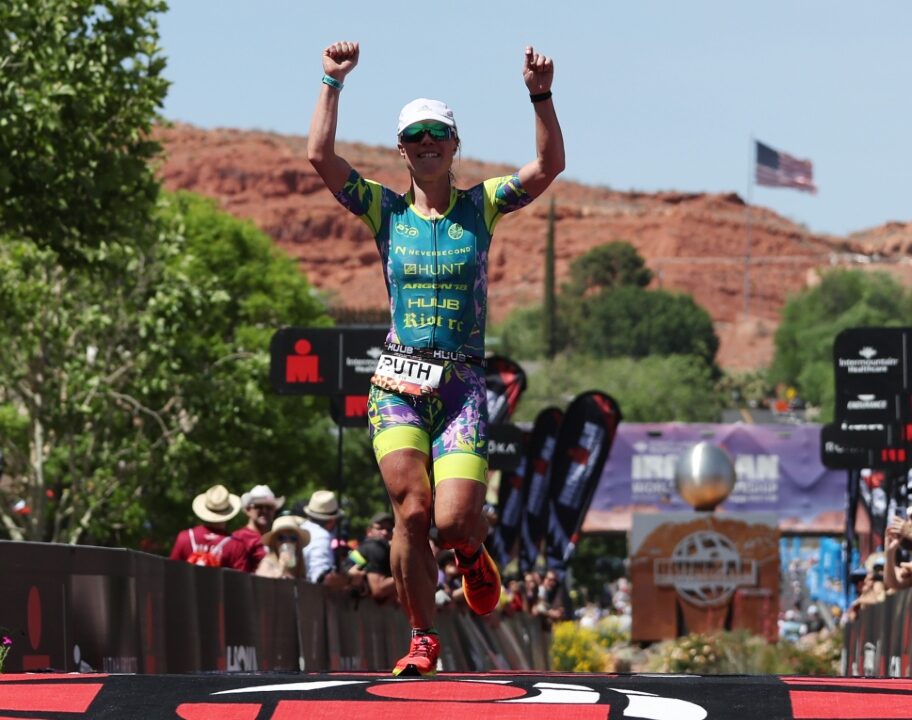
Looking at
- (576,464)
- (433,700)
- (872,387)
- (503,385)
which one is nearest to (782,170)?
(576,464)

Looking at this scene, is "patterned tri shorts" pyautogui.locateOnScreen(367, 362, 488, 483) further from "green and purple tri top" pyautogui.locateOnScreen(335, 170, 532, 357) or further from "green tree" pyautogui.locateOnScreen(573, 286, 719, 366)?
"green tree" pyautogui.locateOnScreen(573, 286, 719, 366)

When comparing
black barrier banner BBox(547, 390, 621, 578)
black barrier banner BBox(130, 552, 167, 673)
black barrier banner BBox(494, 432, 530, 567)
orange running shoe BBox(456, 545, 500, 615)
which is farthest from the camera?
black barrier banner BBox(547, 390, 621, 578)

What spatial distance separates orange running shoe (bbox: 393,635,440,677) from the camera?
734 centimetres

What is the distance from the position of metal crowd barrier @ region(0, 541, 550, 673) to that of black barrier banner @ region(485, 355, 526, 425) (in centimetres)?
1341

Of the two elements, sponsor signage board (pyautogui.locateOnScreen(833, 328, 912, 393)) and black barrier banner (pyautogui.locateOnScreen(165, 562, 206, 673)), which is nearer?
black barrier banner (pyautogui.locateOnScreen(165, 562, 206, 673))

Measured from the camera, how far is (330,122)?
801cm

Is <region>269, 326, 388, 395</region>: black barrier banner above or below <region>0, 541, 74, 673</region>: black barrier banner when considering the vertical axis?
above

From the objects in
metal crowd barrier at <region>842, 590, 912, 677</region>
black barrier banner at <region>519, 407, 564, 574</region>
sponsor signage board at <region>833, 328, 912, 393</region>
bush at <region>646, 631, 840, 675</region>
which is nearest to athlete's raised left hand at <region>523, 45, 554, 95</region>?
metal crowd barrier at <region>842, 590, 912, 677</region>

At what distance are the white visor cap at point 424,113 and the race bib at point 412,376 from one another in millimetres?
879

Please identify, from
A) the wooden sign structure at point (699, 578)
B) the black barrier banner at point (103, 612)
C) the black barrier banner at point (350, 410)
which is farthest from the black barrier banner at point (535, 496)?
the black barrier banner at point (103, 612)

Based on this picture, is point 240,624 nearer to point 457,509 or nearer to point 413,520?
point 413,520

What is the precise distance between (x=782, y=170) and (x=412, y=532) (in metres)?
143

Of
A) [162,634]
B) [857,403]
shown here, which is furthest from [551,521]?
[162,634]

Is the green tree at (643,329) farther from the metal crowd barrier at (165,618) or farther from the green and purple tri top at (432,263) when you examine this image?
the green and purple tri top at (432,263)
